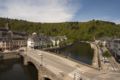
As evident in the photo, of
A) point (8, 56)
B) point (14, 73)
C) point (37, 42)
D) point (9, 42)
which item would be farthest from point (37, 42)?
point (14, 73)

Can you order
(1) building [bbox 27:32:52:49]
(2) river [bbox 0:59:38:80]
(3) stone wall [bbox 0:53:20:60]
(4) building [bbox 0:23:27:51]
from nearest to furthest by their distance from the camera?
(2) river [bbox 0:59:38:80]
(3) stone wall [bbox 0:53:20:60]
(4) building [bbox 0:23:27:51]
(1) building [bbox 27:32:52:49]

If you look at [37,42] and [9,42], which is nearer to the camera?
[9,42]

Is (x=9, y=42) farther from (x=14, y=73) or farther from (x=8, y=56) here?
(x=14, y=73)

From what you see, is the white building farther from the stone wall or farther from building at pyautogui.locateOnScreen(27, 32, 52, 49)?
the stone wall

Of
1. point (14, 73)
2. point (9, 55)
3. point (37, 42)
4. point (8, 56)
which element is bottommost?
point (14, 73)

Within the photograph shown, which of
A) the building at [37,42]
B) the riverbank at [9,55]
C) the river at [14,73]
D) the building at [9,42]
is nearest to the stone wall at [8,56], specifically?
the riverbank at [9,55]

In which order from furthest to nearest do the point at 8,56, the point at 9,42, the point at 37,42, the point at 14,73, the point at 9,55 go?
the point at 37,42, the point at 9,42, the point at 9,55, the point at 8,56, the point at 14,73

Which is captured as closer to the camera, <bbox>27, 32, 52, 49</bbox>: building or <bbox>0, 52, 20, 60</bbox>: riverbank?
<bbox>0, 52, 20, 60</bbox>: riverbank

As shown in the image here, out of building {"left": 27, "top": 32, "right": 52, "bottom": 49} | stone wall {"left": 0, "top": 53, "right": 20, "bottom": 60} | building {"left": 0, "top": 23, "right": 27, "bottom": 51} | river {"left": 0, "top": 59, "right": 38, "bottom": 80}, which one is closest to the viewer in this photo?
river {"left": 0, "top": 59, "right": 38, "bottom": 80}

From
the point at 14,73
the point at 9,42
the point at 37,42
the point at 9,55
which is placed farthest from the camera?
the point at 37,42

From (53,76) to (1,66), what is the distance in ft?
140

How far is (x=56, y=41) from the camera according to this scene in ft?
565

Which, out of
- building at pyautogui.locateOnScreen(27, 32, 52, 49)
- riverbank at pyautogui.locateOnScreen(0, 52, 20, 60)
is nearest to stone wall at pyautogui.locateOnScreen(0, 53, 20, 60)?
riverbank at pyautogui.locateOnScreen(0, 52, 20, 60)

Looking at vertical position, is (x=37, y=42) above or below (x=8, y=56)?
above
